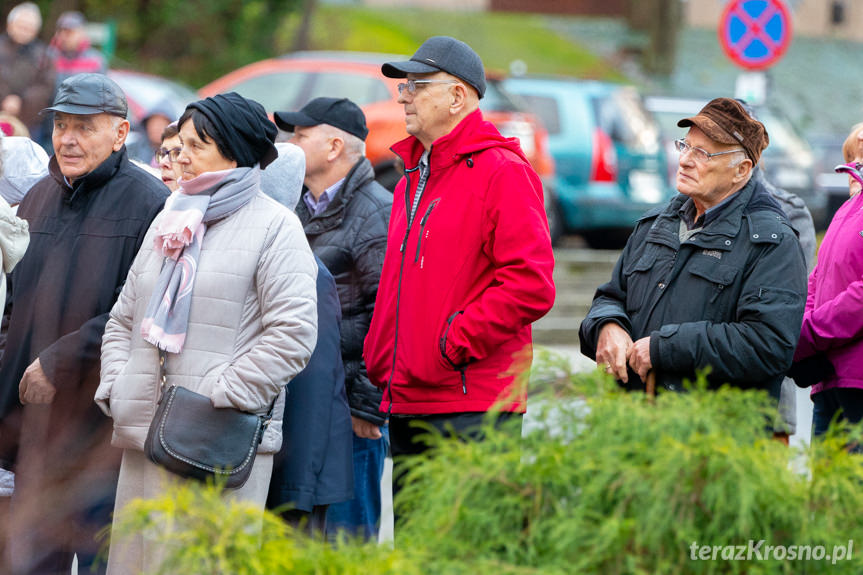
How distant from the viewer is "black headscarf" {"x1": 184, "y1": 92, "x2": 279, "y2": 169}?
13.5 ft

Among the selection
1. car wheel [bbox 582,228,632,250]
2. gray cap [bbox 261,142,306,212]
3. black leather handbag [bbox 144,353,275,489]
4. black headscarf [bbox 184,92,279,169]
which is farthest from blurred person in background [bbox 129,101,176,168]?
car wheel [bbox 582,228,632,250]

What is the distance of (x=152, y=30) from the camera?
25.8 m

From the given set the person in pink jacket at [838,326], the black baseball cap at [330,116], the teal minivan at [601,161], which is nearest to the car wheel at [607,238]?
the teal minivan at [601,161]

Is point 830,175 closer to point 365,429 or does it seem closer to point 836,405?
point 836,405

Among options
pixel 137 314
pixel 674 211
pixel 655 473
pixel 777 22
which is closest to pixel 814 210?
pixel 777 22

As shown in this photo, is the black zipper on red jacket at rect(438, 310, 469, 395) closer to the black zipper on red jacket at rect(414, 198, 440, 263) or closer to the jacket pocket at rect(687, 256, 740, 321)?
the black zipper on red jacket at rect(414, 198, 440, 263)

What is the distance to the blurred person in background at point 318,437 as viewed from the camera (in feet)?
14.0

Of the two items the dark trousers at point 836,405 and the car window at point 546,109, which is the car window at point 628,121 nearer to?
the car window at point 546,109

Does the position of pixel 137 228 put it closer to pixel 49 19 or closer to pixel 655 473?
pixel 655 473

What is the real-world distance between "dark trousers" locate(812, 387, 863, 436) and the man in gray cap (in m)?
2.66

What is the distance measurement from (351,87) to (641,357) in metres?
8.91

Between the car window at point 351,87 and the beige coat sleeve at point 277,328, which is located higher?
the beige coat sleeve at point 277,328

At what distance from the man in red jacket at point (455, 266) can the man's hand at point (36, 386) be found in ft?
3.84

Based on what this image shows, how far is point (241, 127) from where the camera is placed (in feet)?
13.6
